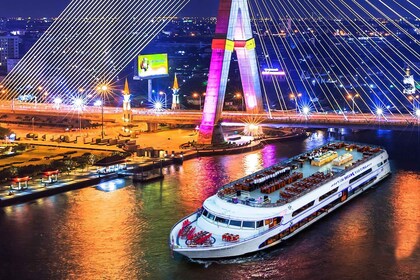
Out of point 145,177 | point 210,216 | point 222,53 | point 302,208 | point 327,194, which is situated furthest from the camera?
point 222,53

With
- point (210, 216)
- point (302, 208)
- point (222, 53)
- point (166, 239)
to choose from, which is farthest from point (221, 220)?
point (222, 53)

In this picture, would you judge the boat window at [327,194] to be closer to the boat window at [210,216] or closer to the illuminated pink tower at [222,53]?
the boat window at [210,216]

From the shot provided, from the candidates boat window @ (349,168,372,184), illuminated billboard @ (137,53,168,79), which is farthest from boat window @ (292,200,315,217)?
illuminated billboard @ (137,53,168,79)

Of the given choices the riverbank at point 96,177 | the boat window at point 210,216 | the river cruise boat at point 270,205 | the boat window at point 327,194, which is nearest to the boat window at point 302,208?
the river cruise boat at point 270,205

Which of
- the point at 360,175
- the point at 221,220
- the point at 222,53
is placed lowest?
the point at 221,220

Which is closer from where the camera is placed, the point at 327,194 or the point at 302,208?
the point at 302,208

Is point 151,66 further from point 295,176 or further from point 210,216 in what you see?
point 210,216
